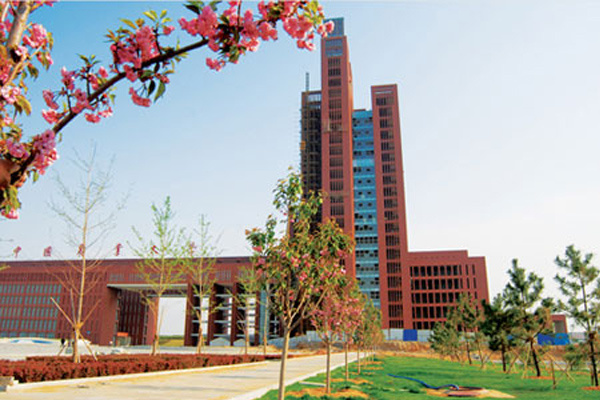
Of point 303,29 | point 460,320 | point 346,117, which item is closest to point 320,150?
point 346,117

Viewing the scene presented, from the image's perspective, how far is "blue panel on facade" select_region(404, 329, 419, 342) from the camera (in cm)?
8894

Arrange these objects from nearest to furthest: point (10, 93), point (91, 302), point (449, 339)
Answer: point (10, 93)
point (449, 339)
point (91, 302)

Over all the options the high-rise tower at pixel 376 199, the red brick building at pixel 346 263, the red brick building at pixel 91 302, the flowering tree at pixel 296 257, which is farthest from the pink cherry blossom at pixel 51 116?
the high-rise tower at pixel 376 199

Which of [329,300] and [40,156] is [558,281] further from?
[40,156]

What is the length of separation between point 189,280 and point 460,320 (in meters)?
45.9

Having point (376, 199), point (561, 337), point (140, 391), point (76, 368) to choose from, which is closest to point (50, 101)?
point (140, 391)

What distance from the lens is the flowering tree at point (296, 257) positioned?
11.3 metres

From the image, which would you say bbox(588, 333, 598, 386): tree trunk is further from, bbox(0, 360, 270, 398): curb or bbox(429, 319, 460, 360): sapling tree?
bbox(429, 319, 460, 360): sapling tree

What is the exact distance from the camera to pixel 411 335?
89438 millimetres

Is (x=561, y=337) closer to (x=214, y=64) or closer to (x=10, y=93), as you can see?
(x=214, y=64)

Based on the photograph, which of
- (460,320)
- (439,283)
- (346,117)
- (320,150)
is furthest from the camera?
(320,150)

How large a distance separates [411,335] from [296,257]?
8620 centimetres

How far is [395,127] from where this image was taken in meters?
107

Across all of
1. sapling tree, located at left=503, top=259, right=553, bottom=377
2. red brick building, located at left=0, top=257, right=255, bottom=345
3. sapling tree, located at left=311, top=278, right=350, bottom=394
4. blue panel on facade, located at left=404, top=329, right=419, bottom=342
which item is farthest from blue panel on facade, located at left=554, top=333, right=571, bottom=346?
red brick building, located at left=0, top=257, right=255, bottom=345
